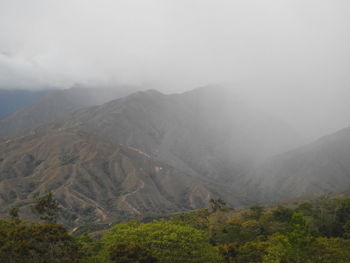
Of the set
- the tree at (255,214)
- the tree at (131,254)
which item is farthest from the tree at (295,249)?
the tree at (255,214)

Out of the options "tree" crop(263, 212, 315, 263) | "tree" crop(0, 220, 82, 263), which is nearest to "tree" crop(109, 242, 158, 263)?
"tree" crop(0, 220, 82, 263)

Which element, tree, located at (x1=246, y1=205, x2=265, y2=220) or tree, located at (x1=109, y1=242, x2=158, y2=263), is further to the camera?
tree, located at (x1=246, y1=205, x2=265, y2=220)

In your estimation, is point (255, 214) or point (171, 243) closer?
point (171, 243)

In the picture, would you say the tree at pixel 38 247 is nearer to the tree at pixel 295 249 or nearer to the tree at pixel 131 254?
the tree at pixel 131 254

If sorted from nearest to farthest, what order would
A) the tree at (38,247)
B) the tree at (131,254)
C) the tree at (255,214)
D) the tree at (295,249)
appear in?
the tree at (38,247) < the tree at (131,254) < the tree at (295,249) < the tree at (255,214)

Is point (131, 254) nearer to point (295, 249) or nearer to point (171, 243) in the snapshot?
point (171, 243)

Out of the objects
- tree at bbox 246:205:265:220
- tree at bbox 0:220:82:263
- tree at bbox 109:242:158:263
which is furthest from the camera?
tree at bbox 246:205:265:220

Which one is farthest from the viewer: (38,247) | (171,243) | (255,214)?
(255,214)

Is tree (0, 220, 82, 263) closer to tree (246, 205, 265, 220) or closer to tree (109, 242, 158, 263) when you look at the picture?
tree (109, 242, 158, 263)

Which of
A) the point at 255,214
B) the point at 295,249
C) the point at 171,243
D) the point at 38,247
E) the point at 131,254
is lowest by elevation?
the point at 255,214

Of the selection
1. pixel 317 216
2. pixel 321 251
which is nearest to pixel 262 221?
pixel 317 216

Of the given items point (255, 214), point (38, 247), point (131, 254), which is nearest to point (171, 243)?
point (131, 254)

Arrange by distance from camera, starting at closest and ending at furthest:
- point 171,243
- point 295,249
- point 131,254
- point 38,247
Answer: point 38,247 → point 131,254 → point 171,243 → point 295,249

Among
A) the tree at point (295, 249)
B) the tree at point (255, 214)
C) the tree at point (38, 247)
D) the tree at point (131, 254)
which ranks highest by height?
the tree at point (38, 247)
